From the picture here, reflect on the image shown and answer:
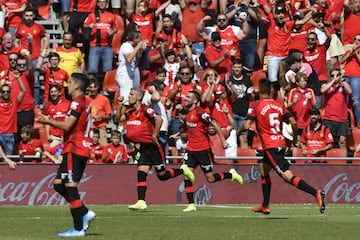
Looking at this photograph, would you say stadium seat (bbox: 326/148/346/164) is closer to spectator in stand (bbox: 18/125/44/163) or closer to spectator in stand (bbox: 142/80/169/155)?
spectator in stand (bbox: 142/80/169/155)

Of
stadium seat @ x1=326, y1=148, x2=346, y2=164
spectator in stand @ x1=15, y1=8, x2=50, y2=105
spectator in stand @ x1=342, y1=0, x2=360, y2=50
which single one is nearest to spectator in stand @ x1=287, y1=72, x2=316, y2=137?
stadium seat @ x1=326, y1=148, x2=346, y2=164

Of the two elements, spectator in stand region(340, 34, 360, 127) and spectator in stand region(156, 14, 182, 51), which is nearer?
spectator in stand region(340, 34, 360, 127)

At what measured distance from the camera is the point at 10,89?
2327 centimetres

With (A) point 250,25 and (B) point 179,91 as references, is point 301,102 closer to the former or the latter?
(B) point 179,91

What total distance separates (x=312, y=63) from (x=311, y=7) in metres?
2.09

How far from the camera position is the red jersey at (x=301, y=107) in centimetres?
2389

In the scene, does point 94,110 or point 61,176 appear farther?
point 94,110

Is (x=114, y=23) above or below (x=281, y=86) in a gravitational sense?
above

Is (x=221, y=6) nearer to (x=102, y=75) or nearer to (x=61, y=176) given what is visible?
(x=102, y=75)

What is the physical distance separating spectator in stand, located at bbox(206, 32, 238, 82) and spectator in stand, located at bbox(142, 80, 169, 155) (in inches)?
79.6

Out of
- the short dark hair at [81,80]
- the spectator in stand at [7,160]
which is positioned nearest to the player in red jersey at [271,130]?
the short dark hair at [81,80]

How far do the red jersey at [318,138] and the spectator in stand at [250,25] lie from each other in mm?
3031

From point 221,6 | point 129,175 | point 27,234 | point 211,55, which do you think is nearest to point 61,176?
point 27,234

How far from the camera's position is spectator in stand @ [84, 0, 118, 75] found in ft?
82.2
